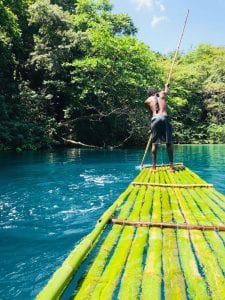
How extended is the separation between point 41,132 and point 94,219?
18.0 m

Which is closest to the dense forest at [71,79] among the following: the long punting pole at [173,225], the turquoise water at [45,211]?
the turquoise water at [45,211]

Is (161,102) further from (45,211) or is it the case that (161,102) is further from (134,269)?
(134,269)

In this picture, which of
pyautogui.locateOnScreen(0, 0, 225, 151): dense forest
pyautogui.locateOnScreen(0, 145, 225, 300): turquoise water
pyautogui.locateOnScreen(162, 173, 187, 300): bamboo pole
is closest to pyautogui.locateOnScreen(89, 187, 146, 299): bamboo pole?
pyautogui.locateOnScreen(162, 173, 187, 300): bamboo pole

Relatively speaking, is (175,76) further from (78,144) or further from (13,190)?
(13,190)

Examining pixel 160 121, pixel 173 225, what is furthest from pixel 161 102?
pixel 173 225

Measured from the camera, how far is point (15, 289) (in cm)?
366

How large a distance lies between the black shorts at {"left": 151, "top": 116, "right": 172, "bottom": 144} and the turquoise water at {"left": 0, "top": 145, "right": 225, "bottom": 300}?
1.77 meters

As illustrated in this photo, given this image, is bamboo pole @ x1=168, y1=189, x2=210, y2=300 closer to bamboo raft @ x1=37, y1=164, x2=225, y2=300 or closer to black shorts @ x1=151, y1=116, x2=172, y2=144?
bamboo raft @ x1=37, y1=164, x2=225, y2=300

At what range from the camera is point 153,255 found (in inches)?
127

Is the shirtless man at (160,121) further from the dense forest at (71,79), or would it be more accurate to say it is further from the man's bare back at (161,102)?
the dense forest at (71,79)

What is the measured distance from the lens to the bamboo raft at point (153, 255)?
260 centimetres

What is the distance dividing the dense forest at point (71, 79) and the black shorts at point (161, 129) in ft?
46.4

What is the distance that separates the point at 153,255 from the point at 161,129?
5958 mm

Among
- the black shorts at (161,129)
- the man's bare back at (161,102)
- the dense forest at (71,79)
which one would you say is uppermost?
the dense forest at (71,79)
